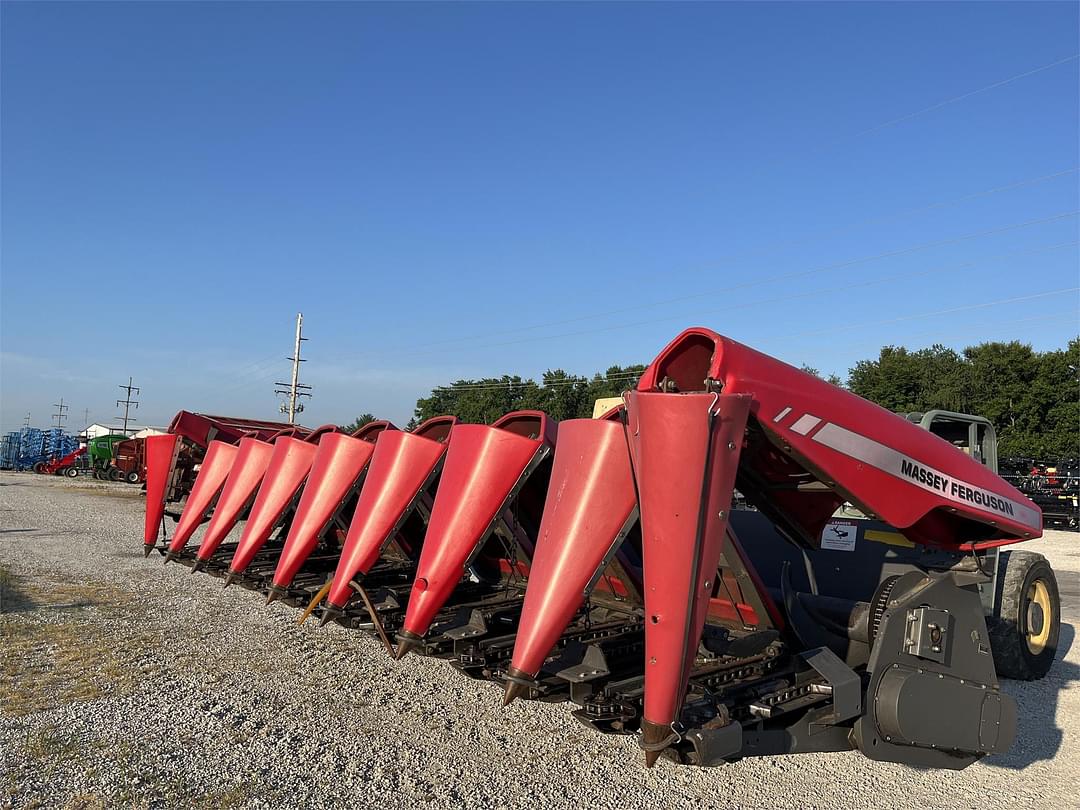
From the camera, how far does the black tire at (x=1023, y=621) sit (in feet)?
19.4

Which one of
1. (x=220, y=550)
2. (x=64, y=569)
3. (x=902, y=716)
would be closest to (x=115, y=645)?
(x=220, y=550)

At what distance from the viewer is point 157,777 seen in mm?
3834

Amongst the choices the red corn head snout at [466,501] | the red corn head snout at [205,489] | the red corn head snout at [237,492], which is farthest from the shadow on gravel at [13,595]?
the red corn head snout at [466,501]

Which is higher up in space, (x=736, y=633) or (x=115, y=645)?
(x=736, y=633)

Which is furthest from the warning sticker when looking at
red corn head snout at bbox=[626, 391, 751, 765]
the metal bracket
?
red corn head snout at bbox=[626, 391, 751, 765]

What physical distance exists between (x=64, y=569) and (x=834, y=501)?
1046 centimetres

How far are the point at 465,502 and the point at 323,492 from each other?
1.65 metres

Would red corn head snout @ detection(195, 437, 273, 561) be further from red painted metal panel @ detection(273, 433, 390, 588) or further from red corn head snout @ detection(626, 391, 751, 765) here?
red corn head snout @ detection(626, 391, 751, 765)

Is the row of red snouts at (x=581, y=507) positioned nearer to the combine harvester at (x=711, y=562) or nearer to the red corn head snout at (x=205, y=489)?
the combine harvester at (x=711, y=562)

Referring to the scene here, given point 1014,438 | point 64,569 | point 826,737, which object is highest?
point 1014,438

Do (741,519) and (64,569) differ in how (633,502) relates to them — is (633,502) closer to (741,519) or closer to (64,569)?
(741,519)

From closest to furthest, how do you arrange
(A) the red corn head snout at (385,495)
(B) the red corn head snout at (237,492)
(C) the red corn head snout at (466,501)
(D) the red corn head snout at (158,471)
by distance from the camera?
(C) the red corn head snout at (466,501) < (A) the red corn head snout at (385,495) < (B) the red corn head snout at (237,492) < (D) the red corn head snout at (158,471)

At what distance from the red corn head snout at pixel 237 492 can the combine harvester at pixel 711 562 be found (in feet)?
4.43

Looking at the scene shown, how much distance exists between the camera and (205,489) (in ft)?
23.1
